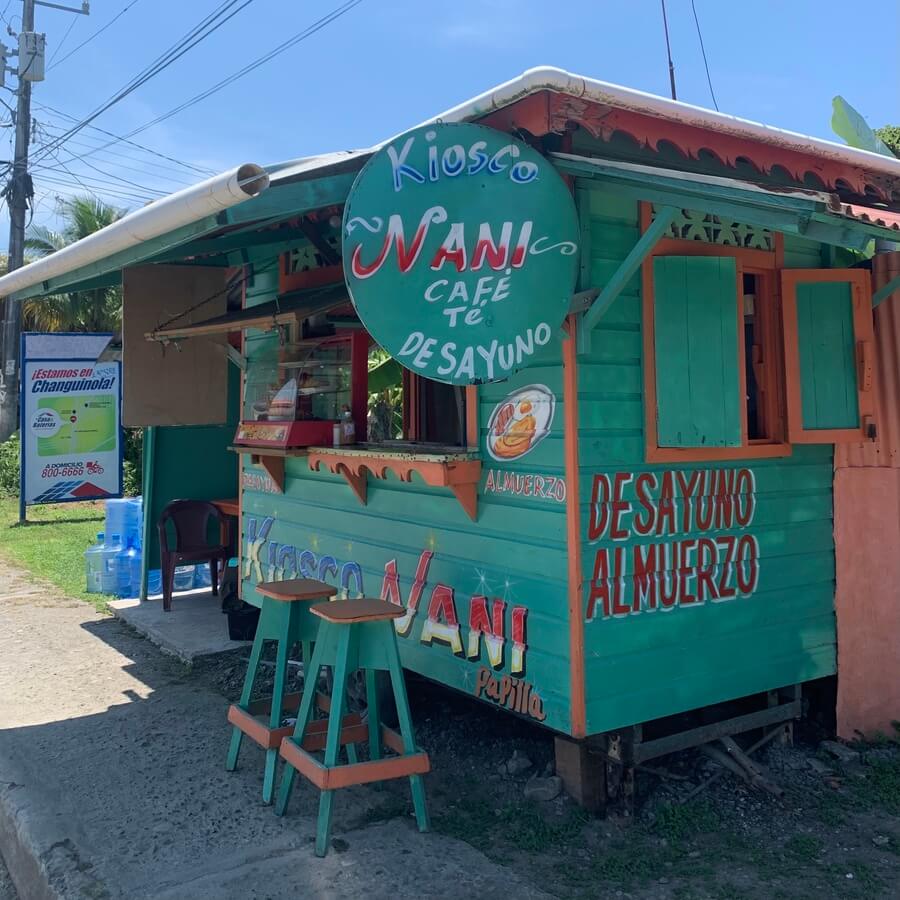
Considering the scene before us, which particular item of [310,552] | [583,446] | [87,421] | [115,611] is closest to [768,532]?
[583,446]

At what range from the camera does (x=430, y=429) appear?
5.90 metres

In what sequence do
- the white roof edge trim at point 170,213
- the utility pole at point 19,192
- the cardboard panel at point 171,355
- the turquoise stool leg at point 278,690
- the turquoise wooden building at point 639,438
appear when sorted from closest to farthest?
1. the white roof edge trim at point 170,213
2. the turquoise wooden building at point 639,438
3. the turquoise stool leg at point 278,690
4. the cardboard panel at point 171,355
5. the utility pole at point 19,192

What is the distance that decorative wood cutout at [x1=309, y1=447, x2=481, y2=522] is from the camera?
154 inches

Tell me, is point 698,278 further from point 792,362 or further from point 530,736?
point 530,736

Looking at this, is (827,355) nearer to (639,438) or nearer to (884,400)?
(884,400)

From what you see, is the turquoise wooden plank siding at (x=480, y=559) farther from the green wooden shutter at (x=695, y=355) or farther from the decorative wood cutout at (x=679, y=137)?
the decorative wood cutout at (x=679, y=137)

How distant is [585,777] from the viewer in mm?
3836

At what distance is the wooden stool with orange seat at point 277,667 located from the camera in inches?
154

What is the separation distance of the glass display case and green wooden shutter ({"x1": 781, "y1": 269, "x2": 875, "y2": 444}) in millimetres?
2472

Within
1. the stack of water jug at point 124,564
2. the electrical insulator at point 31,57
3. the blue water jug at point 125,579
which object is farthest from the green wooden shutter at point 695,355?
the electrical insulator at point 31,57

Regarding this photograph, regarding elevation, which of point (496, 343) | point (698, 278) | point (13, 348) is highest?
point (13, 348)

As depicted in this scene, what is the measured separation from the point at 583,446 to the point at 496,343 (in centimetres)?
63

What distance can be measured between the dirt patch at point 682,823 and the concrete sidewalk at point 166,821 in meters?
0.26

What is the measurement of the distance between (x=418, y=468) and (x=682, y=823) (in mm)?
2014
